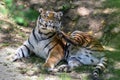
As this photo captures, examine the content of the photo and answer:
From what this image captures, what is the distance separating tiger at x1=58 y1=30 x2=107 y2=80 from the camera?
6.77 m

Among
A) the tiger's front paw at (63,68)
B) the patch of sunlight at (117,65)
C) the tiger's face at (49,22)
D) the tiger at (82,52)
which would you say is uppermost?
the tiger's face at (49,22)

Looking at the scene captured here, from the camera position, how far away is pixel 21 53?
704 cm

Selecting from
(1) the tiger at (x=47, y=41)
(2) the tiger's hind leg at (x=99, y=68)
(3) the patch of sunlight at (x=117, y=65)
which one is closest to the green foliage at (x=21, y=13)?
(1) the tiger at (x=47, y=41)

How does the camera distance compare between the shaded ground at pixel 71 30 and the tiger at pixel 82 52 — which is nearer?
the shaded ground at pixel 71 30

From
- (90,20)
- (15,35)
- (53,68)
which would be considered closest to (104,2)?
(90,20)

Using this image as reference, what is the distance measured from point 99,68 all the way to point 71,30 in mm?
1963

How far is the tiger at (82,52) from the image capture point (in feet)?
22.2

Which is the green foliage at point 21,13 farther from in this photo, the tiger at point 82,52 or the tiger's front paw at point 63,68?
the tiger's front paw at point 63,68

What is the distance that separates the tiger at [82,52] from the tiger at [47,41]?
0.15 meters

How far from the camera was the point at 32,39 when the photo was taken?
7039mm

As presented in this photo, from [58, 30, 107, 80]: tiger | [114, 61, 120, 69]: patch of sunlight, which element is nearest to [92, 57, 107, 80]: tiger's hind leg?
[58, 30, 107, 80]: tiger

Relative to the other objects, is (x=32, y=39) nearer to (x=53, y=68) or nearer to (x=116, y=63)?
(x=53, y=68)

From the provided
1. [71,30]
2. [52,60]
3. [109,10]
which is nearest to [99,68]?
[52,60]

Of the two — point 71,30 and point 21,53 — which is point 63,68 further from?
point 71,30
